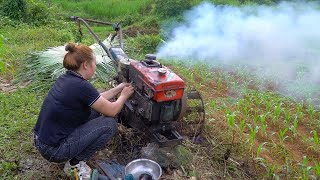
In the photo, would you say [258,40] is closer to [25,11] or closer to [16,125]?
[25,11]

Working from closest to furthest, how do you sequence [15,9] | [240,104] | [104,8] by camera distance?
1. [240,104]
2. [15,9]
3. [104,8]

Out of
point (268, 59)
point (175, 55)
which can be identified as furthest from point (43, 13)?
point (268, 59)

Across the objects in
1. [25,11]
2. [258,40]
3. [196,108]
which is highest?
[196,108]

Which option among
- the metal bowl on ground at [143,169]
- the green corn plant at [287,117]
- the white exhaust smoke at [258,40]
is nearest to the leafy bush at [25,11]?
the white exhaust smoke at [258,40]

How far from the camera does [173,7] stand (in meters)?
13.6

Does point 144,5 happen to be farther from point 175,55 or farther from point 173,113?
point 173,113

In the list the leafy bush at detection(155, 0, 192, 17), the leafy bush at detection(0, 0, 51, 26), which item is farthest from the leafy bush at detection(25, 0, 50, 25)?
the leafy bush at detection(155, 0, 192, 17)

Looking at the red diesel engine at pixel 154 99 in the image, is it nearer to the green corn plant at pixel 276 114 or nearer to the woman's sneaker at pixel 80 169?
the woman's sneaker at pixel 80 169

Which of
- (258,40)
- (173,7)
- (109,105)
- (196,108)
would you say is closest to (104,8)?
(173,7)

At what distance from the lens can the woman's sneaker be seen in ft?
11.1

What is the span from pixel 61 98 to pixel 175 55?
6.89 m

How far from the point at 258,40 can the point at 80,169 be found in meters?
8.03

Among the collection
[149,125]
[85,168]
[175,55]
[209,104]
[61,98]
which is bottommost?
[175,55]

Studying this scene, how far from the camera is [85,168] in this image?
3.46 m
